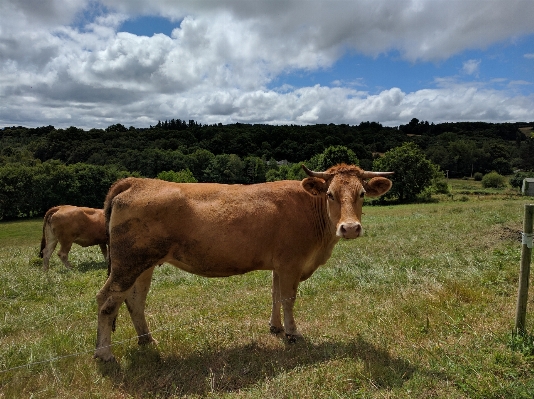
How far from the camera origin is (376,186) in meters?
6.70

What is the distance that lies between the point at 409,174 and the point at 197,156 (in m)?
72.3

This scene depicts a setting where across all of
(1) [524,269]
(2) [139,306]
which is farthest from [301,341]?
(1) [524,269]

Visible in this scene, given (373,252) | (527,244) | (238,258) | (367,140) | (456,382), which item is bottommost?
(373,252)

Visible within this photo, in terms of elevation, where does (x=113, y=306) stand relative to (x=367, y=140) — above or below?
below

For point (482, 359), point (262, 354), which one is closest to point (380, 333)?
point (482, 359)

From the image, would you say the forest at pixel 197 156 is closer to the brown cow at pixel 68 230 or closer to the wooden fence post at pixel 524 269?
the brown cow at pixel 68 230

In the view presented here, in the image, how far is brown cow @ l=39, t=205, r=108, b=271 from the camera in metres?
15.1

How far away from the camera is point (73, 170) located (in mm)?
77500

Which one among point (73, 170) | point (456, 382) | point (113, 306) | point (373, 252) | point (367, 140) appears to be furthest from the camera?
point (367, 140)

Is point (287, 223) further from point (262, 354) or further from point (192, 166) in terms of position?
point (192, 166)

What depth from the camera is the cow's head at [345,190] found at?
564 centimetres

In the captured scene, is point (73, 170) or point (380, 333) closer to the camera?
point (380, 333)

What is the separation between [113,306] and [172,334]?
131cm

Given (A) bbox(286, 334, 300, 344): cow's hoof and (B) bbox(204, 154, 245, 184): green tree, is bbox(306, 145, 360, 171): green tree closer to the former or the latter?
(B) bbox(204, 154, 245, 184): green tree
